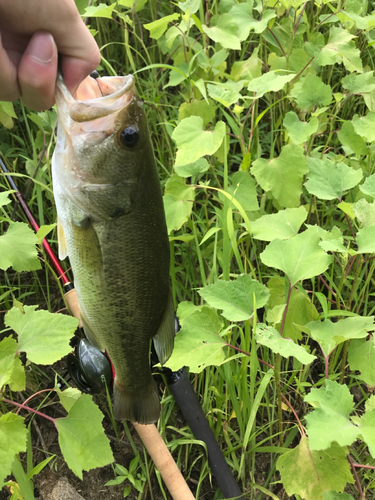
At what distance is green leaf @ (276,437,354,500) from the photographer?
157 centimetres

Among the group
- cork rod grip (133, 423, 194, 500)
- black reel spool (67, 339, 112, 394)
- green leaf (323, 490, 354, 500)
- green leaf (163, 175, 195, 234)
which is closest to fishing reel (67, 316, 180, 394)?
black reel spool (67, 339, 112, 394)

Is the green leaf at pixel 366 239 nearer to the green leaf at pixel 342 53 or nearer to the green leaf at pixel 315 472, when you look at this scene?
the green leaf at pixel 315 472

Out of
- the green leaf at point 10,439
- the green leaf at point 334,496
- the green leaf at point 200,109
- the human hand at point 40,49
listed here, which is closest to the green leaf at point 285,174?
the green leaf at point 200,109

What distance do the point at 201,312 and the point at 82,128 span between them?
32.1 inches

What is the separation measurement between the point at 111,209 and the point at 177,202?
76 cm

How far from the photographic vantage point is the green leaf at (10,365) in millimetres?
1457

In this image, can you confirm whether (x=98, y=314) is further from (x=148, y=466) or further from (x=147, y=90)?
(x=147, y=90)

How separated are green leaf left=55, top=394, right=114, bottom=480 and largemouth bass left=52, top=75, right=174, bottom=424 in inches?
11.0

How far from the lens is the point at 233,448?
7.20ft

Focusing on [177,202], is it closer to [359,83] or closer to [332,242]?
[332,242]

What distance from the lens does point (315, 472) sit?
158 centimetres

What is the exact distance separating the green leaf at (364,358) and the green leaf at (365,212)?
49 cm

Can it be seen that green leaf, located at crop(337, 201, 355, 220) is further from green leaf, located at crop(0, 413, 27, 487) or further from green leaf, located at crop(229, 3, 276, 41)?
green leaf, located at crop(0, 413, 27, 487)

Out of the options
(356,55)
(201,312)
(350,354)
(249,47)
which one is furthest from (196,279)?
(249,47)
